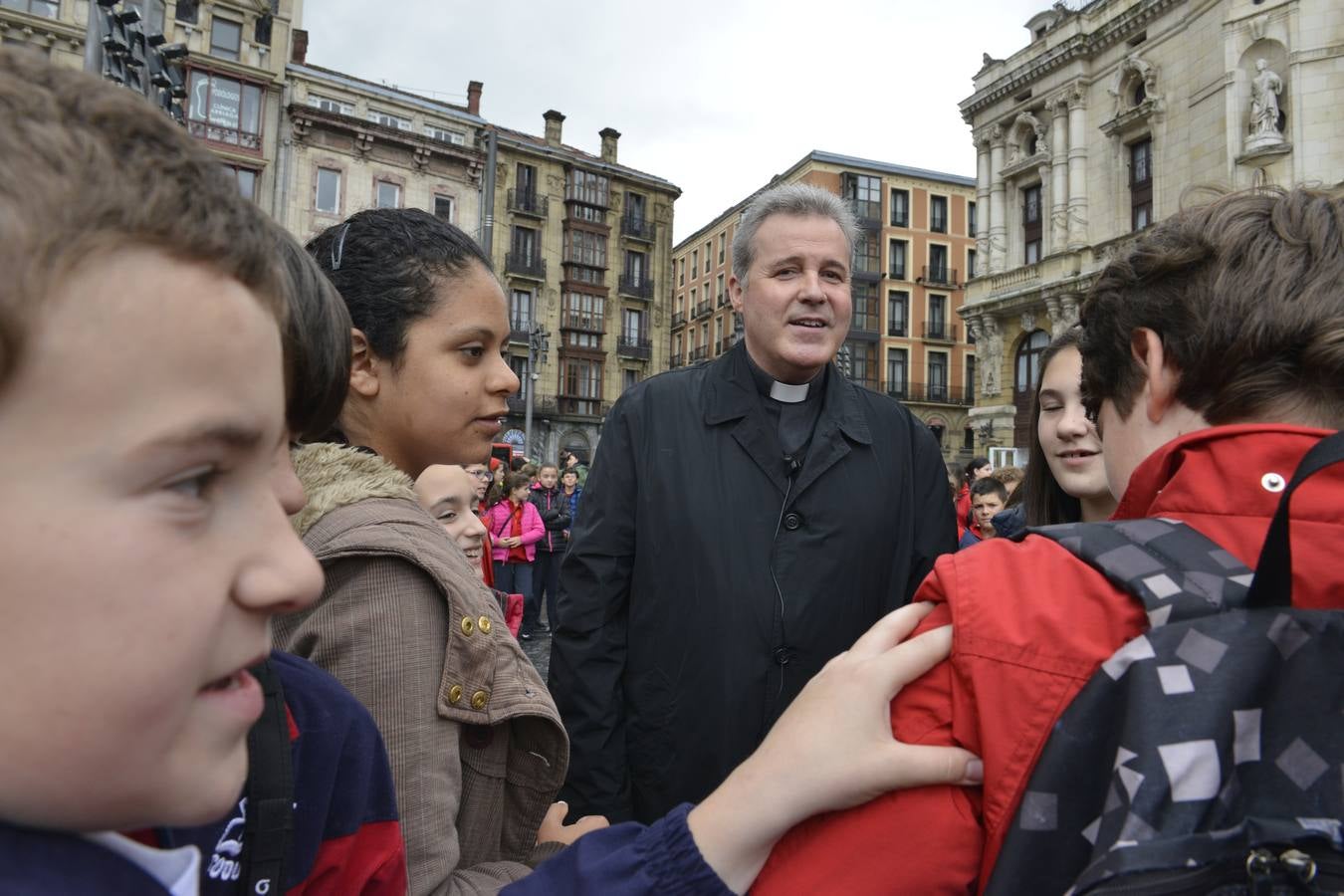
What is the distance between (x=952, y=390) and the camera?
46875 mm

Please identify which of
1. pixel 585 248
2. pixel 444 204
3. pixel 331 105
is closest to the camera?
pixel 331 105

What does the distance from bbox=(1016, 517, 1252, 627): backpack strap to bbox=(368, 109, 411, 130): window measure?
1326 inches

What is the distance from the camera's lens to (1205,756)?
2.58 feet

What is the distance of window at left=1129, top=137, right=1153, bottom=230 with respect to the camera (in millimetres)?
24828

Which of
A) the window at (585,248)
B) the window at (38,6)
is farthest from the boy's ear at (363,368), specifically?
the window at (585,248)

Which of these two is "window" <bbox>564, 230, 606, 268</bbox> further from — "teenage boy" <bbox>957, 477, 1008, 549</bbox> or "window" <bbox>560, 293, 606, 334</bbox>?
"teenage boy" <bbox>957, 477, 1008, 549</bbox>

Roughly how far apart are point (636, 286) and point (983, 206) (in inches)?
688

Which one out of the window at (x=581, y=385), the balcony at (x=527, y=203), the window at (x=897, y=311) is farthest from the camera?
the window at (x=897, y=311)

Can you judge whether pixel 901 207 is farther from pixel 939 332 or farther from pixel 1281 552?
pixel 1281 552

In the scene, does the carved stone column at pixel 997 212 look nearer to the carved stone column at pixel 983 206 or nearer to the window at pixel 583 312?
the carved stone column at pixel 983 206

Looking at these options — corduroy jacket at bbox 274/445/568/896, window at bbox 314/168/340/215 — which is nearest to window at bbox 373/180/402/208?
window at bbox 314/168/340/215

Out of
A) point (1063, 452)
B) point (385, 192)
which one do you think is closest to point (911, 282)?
point (385, 192)

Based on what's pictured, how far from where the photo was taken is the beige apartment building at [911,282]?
45822 millimetres

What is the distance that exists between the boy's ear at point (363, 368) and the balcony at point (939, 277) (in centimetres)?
4869
